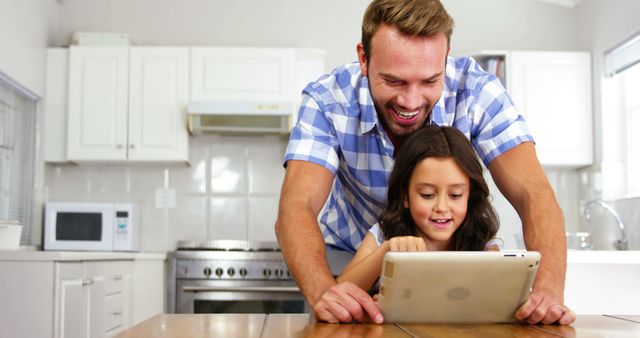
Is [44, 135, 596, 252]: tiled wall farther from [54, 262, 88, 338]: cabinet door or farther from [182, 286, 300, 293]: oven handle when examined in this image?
[54, 262, 88, 338]: cabinet door

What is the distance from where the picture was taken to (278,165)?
16.4ft

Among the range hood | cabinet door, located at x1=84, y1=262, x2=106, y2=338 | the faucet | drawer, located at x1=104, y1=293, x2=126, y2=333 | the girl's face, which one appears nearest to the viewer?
the girl's face

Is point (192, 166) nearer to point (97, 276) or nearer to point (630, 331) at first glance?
point (97, 276)

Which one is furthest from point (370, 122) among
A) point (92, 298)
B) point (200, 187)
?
point (200, 187)

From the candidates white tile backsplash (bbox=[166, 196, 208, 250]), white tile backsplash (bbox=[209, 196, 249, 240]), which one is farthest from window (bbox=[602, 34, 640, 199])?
white tile backsplash (bbox=[166, 196, 208, 250])

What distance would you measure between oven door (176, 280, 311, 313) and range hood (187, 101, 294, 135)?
2.96 feet

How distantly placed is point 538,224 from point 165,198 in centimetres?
358

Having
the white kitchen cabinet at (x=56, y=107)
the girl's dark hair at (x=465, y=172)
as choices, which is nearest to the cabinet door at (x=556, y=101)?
the white kitchen cabinet at (x=56, y=107)

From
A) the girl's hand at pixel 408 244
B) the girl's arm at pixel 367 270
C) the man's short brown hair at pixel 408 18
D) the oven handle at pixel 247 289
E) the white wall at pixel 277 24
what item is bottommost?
the oven handle at pixel 247 289

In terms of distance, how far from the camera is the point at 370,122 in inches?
73.9

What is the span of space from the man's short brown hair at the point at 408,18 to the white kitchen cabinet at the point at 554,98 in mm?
3181

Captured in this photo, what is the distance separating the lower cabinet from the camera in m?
3.33

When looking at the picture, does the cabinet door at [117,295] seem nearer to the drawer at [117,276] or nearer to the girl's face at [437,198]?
the drawer at [117,276]

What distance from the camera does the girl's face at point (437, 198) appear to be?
181 cm
